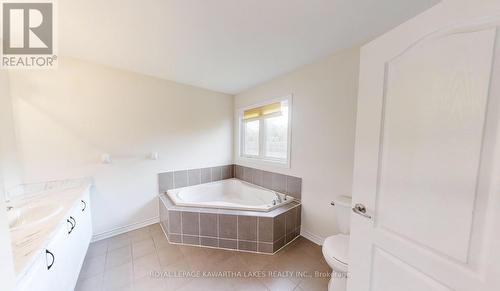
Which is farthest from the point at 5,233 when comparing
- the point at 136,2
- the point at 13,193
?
the point at 13,193

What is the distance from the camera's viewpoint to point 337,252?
1.37m

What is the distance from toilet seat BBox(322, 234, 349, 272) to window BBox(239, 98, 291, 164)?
1.17 metres

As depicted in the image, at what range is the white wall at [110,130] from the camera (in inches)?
73.5

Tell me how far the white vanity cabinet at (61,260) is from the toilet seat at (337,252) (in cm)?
173

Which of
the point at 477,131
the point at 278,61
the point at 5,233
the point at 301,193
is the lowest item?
the point at 301,193

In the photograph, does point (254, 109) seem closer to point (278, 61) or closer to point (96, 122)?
point (278, 61)

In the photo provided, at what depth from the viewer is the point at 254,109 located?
10.1 ft

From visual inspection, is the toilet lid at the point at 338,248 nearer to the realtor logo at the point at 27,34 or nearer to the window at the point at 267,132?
the window at the point at 267,132

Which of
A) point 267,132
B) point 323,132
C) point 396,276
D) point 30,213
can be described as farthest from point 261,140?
point 30,213

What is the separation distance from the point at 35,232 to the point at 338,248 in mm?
2022

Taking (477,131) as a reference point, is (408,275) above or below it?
below

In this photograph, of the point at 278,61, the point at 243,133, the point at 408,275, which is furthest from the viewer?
the point at 243,133

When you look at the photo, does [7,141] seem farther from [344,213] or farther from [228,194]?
[344,213]

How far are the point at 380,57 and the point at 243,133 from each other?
2.58 metres
